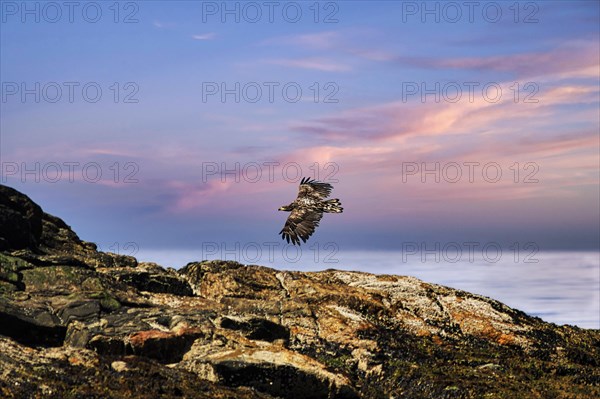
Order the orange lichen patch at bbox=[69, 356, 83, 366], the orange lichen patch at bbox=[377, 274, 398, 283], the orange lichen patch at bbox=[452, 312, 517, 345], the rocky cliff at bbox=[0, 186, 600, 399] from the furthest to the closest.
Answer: the orange lichen patch at bbox=[377, 274, 398, 283] → the orange lichen patch at bbox=[452, 312, 517, 345] → the rocky cliff at bbox=[0, 186, 600, 399] → the orange lichen patch at bbox=[69, 356, 83, 366]

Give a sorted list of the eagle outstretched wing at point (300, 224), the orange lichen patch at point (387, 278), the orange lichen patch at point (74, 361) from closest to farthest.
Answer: the orange lichen patch at point (74, 361), the orange lichen patch at point (387, 278), the eagle outstretched wing at point (300, 224)

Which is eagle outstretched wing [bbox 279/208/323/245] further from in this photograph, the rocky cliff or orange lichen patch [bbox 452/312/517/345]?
orange lichen patch [bbox 452/312/517/345]

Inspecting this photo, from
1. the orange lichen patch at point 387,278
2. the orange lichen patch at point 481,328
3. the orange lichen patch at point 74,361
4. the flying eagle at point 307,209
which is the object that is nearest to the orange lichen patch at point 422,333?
the orange lichen patch at point 481,328

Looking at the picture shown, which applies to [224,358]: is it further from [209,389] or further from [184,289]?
[184,289]

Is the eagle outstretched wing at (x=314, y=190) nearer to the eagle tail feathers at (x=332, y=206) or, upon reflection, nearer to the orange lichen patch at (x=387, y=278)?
the eagle tail feathers at (x=332, y=206)

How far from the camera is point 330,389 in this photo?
2562cm

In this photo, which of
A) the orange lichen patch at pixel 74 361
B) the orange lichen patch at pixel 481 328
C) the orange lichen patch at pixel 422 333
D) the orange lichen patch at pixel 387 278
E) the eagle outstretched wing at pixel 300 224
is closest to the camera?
the orange lichen patch at pixel 74 361

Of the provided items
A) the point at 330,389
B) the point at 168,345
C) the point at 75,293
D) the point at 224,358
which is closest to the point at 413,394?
the point at 330,389

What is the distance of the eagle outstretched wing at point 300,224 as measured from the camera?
4328cm

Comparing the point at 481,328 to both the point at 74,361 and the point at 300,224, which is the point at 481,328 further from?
the point at 74,361

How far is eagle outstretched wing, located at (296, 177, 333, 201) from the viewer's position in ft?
153

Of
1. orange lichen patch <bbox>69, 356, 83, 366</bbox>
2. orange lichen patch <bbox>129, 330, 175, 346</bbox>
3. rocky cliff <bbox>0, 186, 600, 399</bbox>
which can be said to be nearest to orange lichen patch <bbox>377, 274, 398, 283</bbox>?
rocky cliff <bbox>0, 186, 600, 399</bbox>

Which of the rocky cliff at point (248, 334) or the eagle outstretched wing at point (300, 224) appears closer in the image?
the rocky cliff at point (248, 334)

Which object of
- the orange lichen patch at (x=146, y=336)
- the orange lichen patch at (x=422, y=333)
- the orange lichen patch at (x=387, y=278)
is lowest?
the orange lichen patch at (x=422, y=333)
